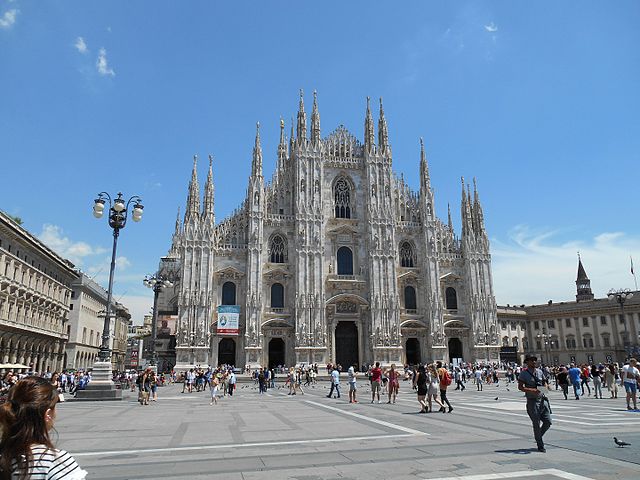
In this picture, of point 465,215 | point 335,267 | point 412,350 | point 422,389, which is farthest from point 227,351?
point 422,389

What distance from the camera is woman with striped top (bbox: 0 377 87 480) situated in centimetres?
240

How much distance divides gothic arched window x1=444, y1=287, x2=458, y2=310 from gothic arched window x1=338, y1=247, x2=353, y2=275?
10.4 metres

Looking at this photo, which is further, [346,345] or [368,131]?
[368,131]

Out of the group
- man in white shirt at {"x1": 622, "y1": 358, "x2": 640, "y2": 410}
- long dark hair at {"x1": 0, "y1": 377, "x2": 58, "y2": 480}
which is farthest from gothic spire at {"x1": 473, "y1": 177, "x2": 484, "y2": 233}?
long dark hair at {"x1": 0, "y1": 377, "x2": 58, "y2": 480}

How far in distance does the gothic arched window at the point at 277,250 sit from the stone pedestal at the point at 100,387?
25186mm

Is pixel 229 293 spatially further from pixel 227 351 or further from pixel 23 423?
pixel 23 423

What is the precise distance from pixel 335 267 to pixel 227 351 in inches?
503

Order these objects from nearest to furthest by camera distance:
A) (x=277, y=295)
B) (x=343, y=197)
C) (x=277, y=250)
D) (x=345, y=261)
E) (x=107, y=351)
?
(x=107, y=351), (x=277, y=295), (x=277, y=250), (x=345, y=261), (x=343, y=197)

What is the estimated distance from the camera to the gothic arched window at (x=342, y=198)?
160 feet

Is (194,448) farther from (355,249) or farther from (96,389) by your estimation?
(355,249)

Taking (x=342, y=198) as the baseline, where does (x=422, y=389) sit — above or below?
below

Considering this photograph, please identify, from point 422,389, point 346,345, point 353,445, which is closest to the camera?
point 353,445

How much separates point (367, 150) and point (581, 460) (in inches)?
1740

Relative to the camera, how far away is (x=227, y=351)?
4294cm
